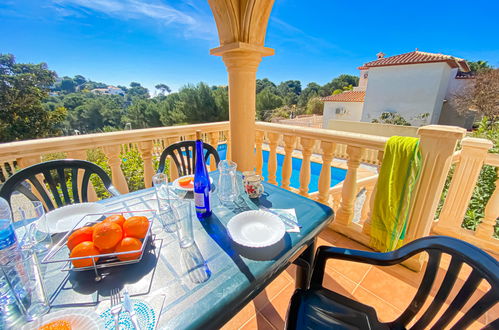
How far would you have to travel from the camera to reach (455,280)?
2.04ft

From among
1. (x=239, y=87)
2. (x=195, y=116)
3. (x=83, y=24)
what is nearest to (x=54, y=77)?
(x=83, y=24)

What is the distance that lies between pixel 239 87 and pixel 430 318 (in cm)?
186

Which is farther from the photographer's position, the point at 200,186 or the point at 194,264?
the point at 200,186

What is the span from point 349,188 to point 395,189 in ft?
1.28

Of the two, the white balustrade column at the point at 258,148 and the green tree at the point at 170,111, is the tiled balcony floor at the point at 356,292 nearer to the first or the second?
the white balustrade column at the point at 258,148

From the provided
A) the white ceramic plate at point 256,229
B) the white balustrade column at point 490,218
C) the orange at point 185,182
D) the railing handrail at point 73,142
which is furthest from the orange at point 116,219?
the white balustrade column at point 490,218

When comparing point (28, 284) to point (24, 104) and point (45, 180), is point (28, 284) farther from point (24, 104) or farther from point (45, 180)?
point (24, 104)

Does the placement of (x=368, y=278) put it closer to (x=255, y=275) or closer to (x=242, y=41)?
(x=255, y=275)

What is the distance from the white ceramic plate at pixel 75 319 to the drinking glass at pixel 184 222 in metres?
0.29

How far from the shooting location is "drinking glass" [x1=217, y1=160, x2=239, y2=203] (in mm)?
1013

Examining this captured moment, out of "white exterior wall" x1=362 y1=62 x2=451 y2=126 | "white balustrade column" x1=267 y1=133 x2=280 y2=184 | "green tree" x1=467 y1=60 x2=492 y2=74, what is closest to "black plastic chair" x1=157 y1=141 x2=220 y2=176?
"white balustrade column" x1=267 y1=133 x2=280 y2=184

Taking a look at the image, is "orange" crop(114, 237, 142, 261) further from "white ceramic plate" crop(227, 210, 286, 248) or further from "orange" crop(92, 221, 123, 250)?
"white ceramic plate" crop(227, 210, 286, 248)

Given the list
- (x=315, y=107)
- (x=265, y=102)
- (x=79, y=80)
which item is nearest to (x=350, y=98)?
(x=315, y=107)

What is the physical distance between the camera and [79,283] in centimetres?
57
